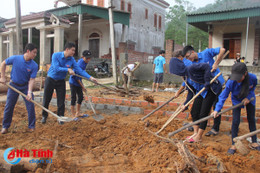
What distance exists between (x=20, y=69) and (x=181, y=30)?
35.0 meters

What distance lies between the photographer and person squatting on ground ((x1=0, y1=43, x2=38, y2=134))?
12.9 ft

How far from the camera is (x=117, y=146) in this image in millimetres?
3352

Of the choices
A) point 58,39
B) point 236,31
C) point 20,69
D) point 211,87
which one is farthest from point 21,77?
point 236,31

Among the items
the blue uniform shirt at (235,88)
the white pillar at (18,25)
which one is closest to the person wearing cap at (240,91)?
the blue uniform shirt at (235,88)

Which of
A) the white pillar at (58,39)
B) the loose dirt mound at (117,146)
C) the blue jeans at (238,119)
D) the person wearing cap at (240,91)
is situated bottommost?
the loose dirt mound at (117,146)

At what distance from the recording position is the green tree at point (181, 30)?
30.6 m

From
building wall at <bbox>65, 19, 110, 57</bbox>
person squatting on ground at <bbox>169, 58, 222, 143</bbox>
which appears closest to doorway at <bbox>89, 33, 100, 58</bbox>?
building wall at <bbox>65, 19, 110, 57</bbox>

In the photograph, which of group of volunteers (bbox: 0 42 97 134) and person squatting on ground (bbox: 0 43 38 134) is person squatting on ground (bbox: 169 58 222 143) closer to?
group of volunteers (bbox: 0 42 97 134)

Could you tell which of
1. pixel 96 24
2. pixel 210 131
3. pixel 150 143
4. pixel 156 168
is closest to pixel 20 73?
pixel 150 143

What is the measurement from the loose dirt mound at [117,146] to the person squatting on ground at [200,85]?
29 cm

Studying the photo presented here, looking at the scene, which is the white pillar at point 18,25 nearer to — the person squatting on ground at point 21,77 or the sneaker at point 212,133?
the person squatting on ground at point 21,77

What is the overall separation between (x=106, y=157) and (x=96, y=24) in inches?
619

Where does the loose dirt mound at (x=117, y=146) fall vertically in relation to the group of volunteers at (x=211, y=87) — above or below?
below

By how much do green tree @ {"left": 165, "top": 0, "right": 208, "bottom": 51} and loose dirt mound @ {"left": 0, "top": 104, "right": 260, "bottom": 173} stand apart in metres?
23.8
